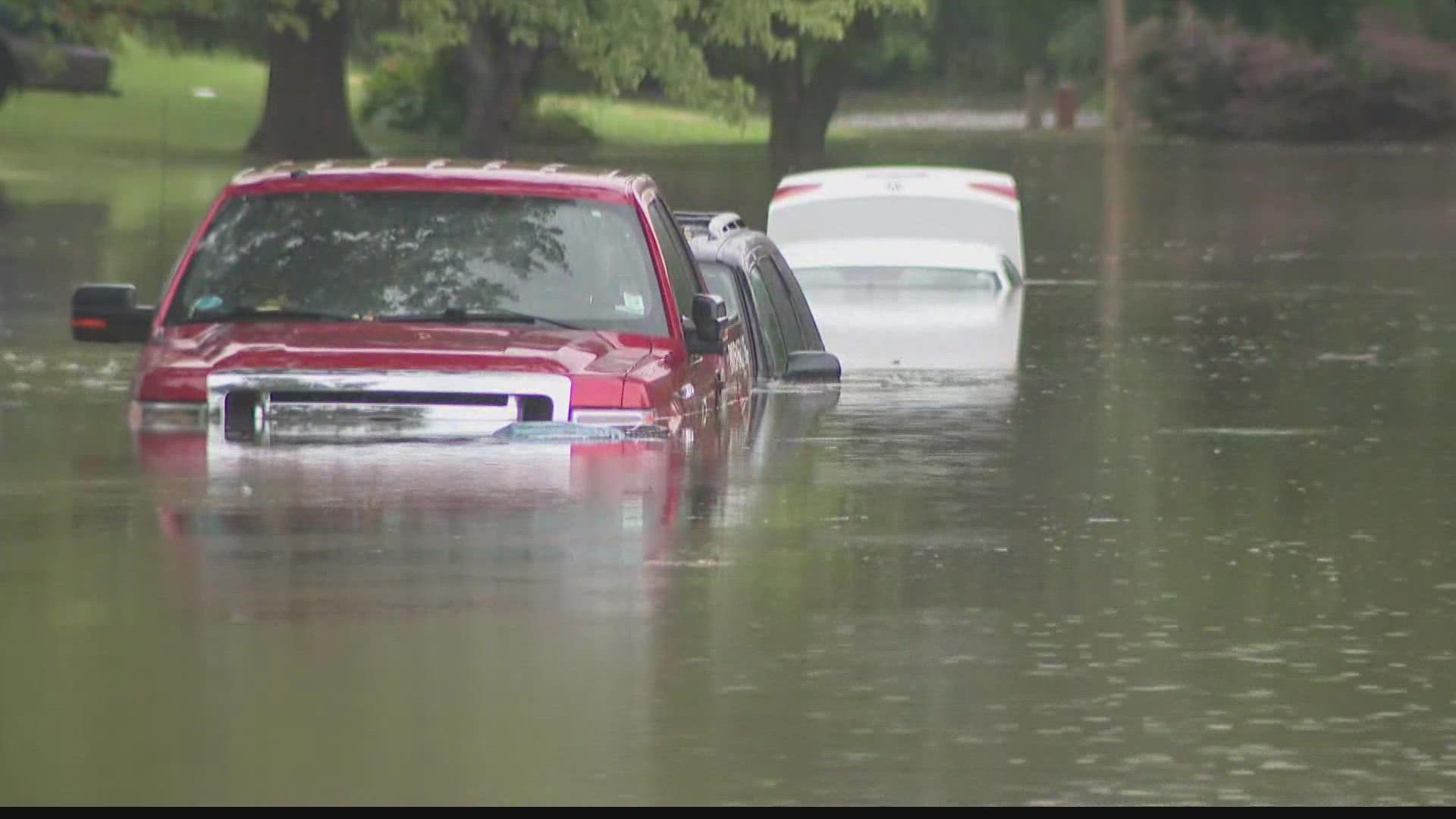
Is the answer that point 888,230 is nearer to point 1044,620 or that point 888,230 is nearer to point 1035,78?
point 1044,620

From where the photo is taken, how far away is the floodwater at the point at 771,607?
8250 mm

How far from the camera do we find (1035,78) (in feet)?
339

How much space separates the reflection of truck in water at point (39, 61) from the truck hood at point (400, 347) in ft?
157

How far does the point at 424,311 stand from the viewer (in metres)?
13.3

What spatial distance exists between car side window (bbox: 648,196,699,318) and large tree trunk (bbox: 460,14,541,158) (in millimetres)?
29191

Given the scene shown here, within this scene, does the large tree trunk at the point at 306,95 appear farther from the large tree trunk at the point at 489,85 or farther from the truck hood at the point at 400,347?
the truck hood at the point at 400,347

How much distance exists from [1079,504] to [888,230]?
1352 centimetres

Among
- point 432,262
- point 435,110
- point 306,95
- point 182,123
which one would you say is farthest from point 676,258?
point 435,110

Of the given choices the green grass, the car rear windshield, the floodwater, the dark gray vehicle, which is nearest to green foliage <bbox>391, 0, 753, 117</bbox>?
the floodwater

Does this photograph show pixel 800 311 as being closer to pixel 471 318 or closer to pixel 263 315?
pixel 471 318

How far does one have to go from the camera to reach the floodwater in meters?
8.25

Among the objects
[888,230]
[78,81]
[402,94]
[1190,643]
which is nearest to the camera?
[1190,643]

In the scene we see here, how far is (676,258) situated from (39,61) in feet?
156

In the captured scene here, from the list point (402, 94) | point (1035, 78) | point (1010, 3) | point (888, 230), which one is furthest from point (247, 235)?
point (1035, 78)
